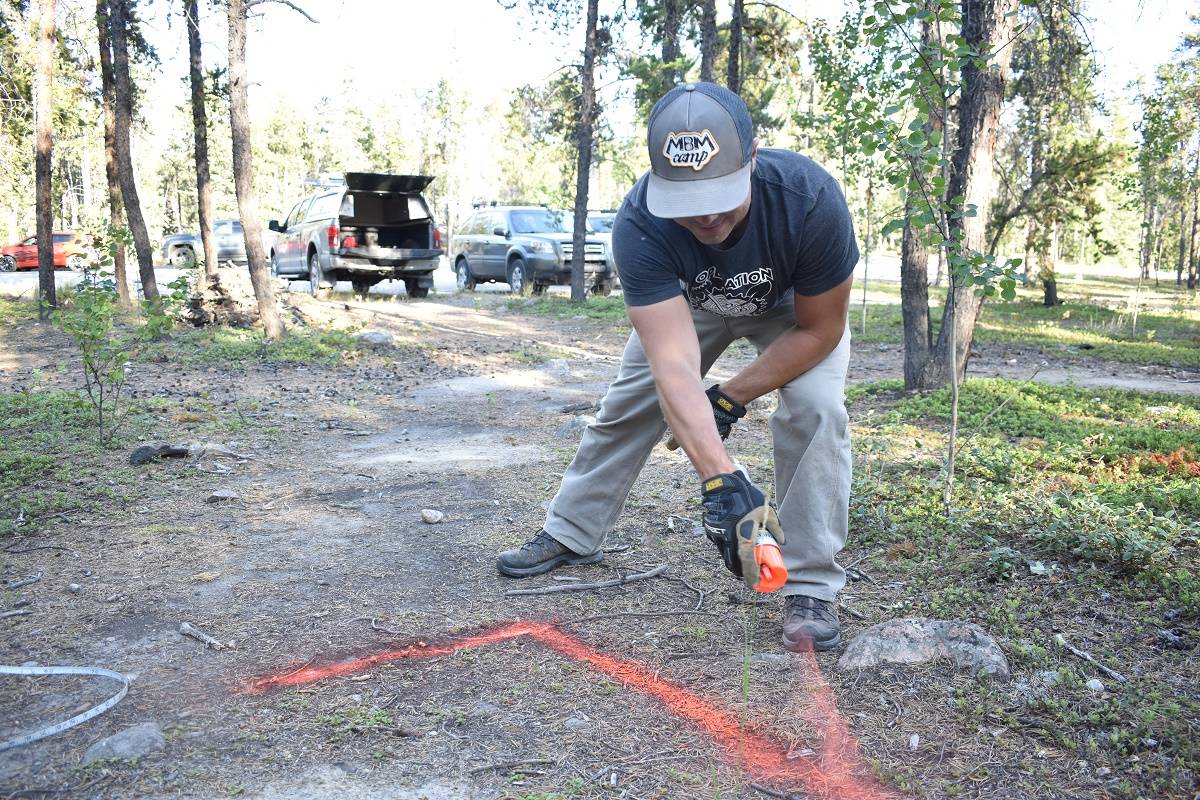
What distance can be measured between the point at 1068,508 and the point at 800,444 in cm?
157

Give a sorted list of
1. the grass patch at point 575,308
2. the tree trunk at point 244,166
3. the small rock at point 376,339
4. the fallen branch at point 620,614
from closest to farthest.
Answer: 1. the fallen branch at point 620,614
2. the tree trunk at point 244,166
3. the small rock at point 376,339
4. the grass patch at point 575,308

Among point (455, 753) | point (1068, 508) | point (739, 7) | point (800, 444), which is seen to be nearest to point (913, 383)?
point (1068, 508)

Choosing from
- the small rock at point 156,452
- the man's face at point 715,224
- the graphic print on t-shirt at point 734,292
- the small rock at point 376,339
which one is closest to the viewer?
the man's face at point 715,224

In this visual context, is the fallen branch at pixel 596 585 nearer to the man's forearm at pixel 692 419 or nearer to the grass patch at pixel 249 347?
the man's forearm at pixel 692 419

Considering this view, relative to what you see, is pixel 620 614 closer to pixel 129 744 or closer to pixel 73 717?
pixel 129 744

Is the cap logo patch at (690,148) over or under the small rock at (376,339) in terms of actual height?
over

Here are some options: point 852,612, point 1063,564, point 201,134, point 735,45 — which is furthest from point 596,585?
point 735,45

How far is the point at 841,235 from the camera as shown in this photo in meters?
2.83

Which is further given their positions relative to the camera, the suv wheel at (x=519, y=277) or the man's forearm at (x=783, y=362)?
the suv wheel at (x=519, y=277)

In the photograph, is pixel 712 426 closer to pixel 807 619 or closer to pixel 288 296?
pixel 807 619

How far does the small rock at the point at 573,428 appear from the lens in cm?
629

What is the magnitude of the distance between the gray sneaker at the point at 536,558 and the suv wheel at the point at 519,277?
1400 cm

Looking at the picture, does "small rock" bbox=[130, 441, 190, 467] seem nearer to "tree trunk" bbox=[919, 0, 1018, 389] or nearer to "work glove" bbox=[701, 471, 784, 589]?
"work glove" bbox=[701, 471, 784, 589]

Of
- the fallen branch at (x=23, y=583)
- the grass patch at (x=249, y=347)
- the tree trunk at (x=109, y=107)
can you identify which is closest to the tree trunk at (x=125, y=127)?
the tree trunk at (x=109, y=107)
